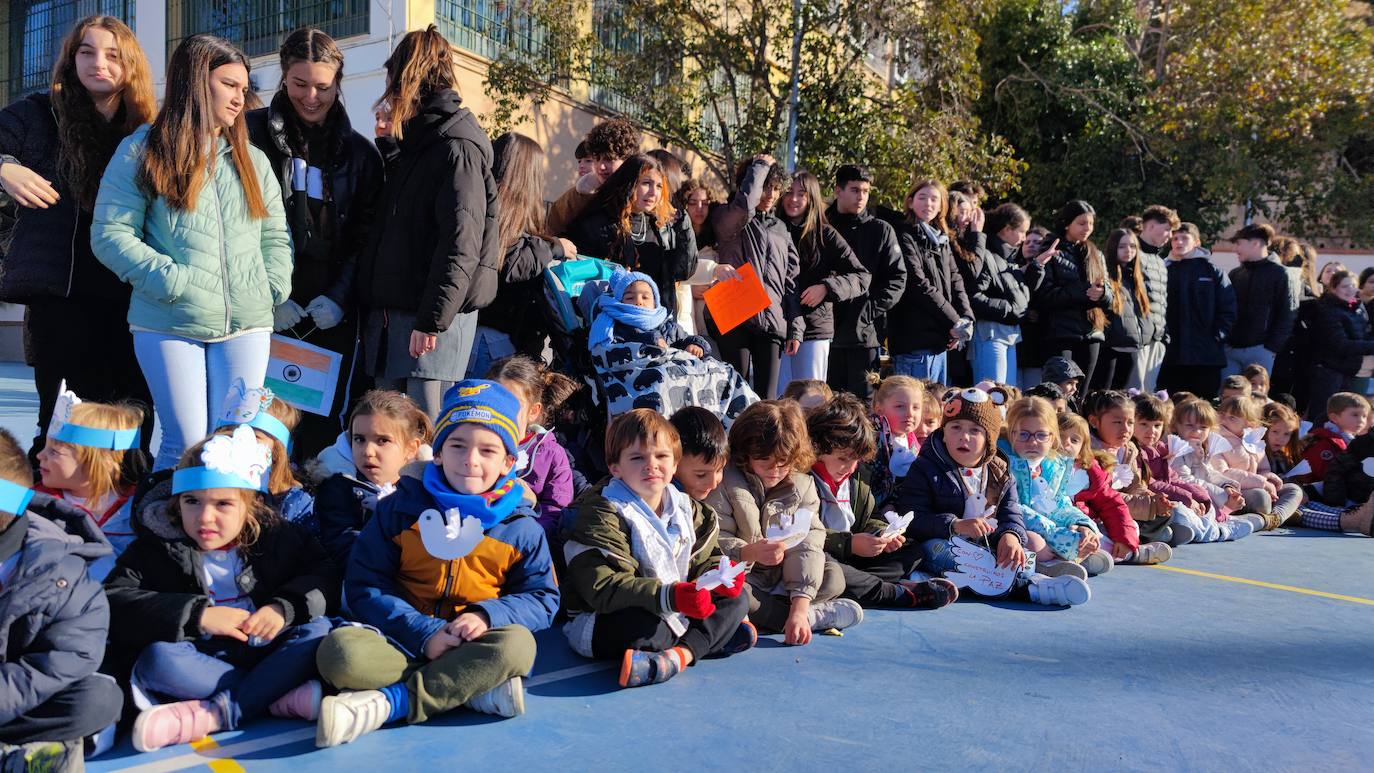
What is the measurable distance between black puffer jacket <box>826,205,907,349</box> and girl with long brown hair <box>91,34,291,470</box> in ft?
12.2

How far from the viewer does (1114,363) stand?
786 centimetres

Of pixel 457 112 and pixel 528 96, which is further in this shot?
pixel 528 96

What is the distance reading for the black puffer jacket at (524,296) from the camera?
479 centimetres

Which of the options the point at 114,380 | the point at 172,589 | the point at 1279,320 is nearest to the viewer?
the point at 172,589

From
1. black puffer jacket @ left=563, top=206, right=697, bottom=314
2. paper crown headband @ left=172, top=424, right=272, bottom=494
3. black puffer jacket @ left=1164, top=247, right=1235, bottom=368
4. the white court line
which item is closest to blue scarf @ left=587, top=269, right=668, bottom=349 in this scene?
black puffer jacket @ left=563, top=206, right=697, bottom=314

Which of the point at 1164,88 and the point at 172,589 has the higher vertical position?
the point at 1164,88

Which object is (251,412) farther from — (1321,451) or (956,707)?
(1321,451)

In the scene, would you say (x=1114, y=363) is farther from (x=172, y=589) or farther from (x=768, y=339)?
(x=172, y=589)

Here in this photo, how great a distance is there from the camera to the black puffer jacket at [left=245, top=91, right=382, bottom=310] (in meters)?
4.17

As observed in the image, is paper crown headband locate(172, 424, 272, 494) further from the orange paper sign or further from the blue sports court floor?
the orange paper sign

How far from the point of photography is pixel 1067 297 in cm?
736

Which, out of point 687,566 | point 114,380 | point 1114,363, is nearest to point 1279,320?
point 1114,363

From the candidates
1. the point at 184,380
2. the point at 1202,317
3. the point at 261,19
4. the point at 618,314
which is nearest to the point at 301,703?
the point at 184,380

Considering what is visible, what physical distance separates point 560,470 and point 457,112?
1483 millimetres
